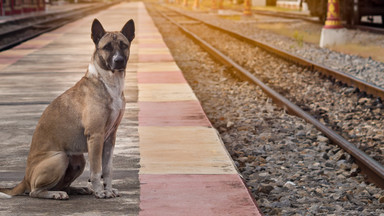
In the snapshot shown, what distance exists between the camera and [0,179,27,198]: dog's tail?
15.3 feet

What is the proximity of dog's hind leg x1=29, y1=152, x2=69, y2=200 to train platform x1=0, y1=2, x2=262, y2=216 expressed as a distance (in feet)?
0.39

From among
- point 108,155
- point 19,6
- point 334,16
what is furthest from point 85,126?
point 19,6

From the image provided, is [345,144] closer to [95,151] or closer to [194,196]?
[194,196]

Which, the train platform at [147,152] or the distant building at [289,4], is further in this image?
the distant building at [289,4]

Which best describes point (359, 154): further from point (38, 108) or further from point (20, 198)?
point (38, 108)

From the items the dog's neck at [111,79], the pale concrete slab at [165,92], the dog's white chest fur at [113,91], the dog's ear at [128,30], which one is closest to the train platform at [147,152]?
the pale concrete slab at [165,92]

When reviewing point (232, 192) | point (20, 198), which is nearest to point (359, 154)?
point (232, 192)

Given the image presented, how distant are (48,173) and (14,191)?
0.51 m

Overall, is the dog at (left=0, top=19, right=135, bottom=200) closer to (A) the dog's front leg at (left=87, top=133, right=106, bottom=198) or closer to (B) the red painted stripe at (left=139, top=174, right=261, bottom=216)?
(A) the dog's front leg at (left=87, top=133, right=106, bottom=198)

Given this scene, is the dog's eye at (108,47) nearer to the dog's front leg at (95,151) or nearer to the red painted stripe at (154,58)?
the dog's front leg at (95,151)

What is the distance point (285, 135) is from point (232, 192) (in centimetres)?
331

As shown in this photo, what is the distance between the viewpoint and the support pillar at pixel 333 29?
19312 millimetres

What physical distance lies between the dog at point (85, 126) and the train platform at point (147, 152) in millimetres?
235

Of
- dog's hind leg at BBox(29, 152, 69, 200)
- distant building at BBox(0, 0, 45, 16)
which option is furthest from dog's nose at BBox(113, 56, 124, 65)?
distant building at BBox(0, 0, 45, 16)
